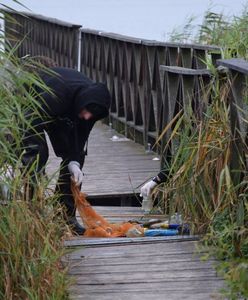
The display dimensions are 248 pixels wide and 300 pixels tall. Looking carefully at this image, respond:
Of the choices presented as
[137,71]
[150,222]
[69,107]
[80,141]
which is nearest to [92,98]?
[69,107]

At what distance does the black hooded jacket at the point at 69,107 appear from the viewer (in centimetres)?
770

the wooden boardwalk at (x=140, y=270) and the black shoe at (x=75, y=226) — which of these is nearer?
the wooden boardwalk at (x=140, y=270)

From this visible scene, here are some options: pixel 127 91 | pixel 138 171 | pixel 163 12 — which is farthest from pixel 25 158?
pixel 163 12

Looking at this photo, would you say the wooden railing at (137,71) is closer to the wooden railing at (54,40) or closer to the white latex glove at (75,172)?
the wooden railing at (54,40)

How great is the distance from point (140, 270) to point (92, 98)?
1.83m

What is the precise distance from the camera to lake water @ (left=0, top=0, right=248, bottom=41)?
27094mm

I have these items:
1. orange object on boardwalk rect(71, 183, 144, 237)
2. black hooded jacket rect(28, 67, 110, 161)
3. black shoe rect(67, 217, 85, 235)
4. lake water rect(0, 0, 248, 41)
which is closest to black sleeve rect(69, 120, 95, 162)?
black hooded jacket rect(28, 67, 110, 161)

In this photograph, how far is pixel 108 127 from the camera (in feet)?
46.3

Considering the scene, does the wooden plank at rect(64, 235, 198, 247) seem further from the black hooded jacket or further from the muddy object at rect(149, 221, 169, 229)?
the black hooded jacket

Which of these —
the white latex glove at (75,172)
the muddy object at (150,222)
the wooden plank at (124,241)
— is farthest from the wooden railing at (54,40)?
the wooden plank at (124,241)

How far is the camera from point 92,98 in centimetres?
771

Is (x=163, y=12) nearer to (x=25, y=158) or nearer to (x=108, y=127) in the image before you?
(x=108, y=127)

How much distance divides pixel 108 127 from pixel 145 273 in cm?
804

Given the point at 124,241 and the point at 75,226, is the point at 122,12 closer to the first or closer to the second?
the point at 75,226
